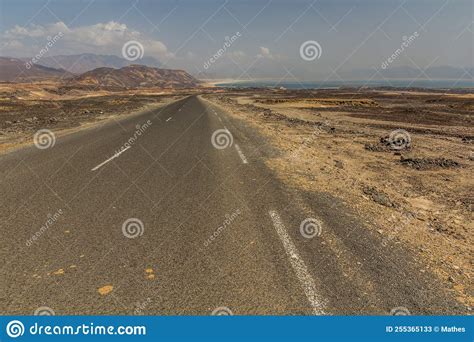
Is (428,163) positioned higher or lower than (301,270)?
higher

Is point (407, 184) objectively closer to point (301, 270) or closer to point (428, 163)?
point (428, 163)

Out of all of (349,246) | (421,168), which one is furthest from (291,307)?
(421,168)

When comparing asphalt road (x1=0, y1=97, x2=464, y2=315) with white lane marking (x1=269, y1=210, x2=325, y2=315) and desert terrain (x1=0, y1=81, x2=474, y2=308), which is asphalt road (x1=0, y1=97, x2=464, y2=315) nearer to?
white lane marking (x1=269, y1=210, x2=325, y2=315)

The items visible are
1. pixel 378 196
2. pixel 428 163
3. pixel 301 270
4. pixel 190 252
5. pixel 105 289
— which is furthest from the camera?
pixel 428 163

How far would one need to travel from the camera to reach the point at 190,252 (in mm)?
5395

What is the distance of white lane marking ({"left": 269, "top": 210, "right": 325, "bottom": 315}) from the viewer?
4141mm

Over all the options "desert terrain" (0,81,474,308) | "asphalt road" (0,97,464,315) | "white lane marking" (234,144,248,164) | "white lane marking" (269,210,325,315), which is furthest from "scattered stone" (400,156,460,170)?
"white lane marking" (269,210,325,315)

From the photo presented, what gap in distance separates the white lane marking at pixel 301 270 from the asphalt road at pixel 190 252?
15mm

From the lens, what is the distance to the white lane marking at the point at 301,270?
4141 millimetres

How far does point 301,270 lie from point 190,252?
1.66 meters

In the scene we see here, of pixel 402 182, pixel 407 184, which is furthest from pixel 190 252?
pixel 402 182

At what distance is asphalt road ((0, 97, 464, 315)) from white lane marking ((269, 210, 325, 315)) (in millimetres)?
15

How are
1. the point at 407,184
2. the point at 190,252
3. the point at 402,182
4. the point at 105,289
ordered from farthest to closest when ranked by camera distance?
the point at 402,182 < the point at 407,184 < the point at 190,252 < the point at 105,289

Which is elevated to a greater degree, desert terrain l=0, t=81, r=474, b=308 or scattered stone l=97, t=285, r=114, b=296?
desert terrain l=0, t=81, r=474, b=308
